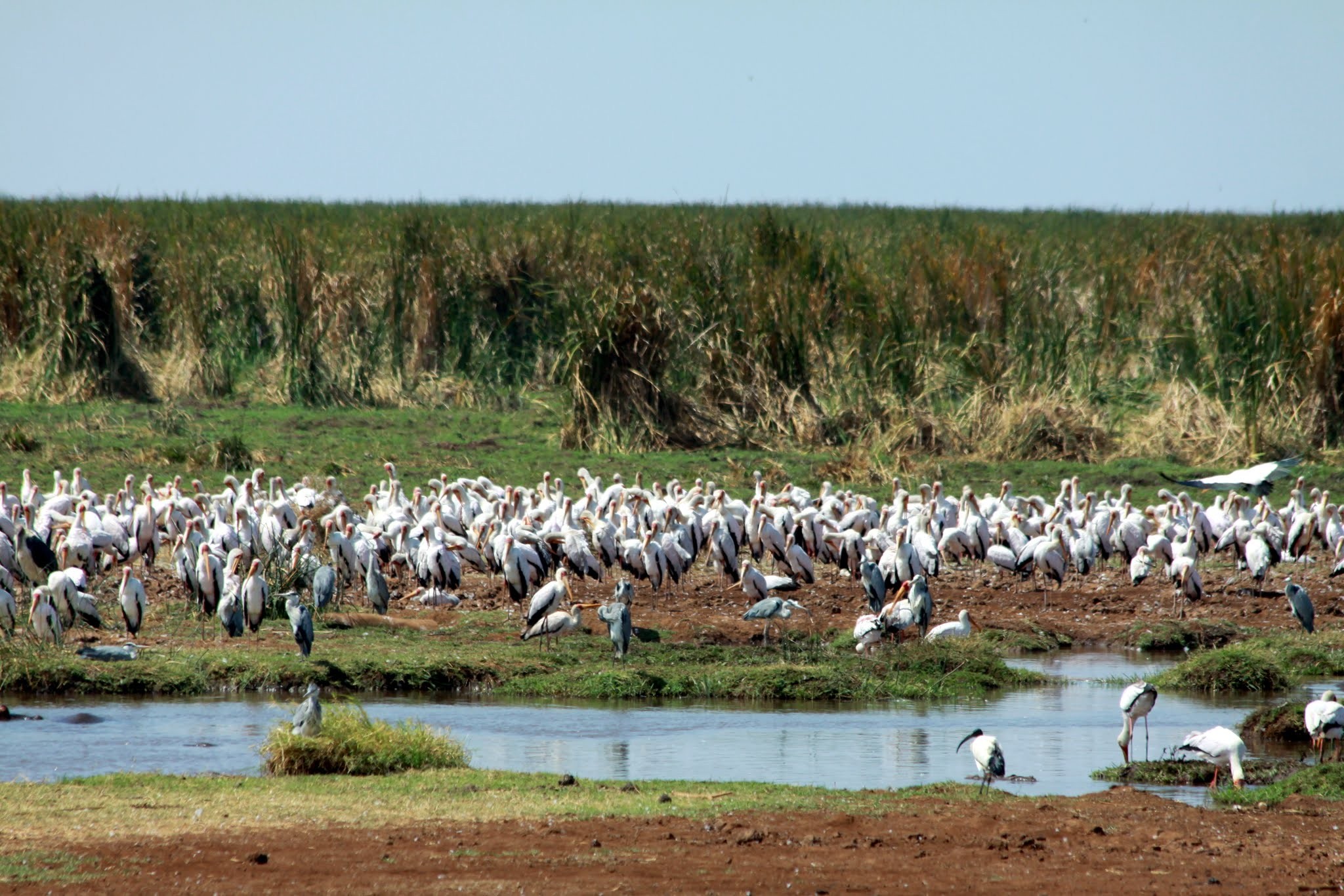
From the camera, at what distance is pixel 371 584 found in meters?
12.9

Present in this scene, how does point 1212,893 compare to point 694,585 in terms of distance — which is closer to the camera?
point 1212,893

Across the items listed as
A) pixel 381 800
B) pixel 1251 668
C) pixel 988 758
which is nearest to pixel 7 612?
pixel 381 800

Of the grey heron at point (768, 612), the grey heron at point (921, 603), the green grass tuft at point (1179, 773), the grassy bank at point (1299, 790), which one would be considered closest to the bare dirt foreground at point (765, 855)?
the grassy bank at point (1299, 790)

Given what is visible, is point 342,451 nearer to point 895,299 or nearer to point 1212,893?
point 895,299

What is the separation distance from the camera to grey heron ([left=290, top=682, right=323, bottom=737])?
27.5ft

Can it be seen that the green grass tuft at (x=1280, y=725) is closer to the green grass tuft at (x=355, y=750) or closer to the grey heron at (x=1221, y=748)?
the grey heron at (x=1221, y=748)

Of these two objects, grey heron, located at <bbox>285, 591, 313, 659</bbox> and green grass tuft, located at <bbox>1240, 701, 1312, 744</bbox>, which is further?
grey heron, located at <bbox>285, 591, 313, 659</bbox>

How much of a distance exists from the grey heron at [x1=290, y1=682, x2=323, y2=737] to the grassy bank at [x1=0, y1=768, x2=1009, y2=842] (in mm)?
295

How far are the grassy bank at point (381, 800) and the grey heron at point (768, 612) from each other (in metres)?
4.34

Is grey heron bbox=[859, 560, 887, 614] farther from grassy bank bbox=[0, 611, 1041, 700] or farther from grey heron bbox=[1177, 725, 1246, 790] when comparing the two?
grey heron bbox=[1177, 725, 1246, 790]

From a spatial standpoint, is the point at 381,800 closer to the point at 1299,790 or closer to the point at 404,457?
the point at 1299,790

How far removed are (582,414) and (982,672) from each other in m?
9.99

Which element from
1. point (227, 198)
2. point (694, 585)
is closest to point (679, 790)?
point (694, 585)

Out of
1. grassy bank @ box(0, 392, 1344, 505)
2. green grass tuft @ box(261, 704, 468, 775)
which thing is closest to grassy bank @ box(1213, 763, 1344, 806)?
green grass tuft @ box(261, 704, 468, 775)
